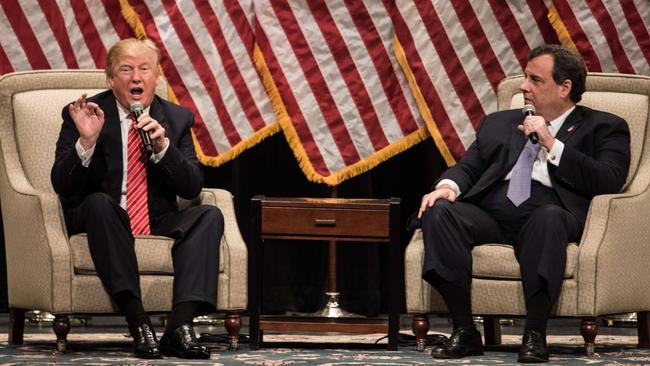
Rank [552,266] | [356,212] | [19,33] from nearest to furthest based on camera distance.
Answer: [552,266] < [356,212] < [19,33]

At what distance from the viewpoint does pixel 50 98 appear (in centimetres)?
472

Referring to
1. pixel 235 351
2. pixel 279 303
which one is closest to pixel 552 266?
pixel 235 351

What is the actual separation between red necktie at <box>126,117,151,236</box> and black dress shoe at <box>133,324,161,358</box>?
470 mm

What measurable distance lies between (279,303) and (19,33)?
1808mm

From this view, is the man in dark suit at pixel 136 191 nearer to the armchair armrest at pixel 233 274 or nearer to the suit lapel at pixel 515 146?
the armchair armrest at pixel 233 274

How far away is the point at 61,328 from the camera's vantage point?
412 centimetres

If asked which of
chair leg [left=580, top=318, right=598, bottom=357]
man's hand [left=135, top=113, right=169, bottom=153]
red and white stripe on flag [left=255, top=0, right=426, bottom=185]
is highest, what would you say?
red and white stripe on flag [left=255, top=0, right=426, bottom=185]

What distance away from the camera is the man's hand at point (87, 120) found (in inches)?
165

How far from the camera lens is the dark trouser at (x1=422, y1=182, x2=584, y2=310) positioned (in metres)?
4.07

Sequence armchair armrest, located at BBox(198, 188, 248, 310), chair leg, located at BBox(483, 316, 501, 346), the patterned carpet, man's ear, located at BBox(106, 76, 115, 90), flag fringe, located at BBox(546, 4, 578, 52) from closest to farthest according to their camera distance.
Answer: the patterned carpet, armchair armrest, located at BBox(198, 188, 248, 310), man's ear, located at BBox(106, 76, 115, 90), chair leg, located at BBox(483, 316, 501, 346), flag fringe, located at BBox(546, 4, 578, 52)

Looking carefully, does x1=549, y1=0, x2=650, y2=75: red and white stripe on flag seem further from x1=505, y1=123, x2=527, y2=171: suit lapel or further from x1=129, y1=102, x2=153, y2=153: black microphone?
x1=129, y1=102, x2=153, y2=153: black microphone

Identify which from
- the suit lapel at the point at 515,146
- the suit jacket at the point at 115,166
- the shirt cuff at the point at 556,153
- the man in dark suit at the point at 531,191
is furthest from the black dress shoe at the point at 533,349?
the suit jacket at the point at 115,166

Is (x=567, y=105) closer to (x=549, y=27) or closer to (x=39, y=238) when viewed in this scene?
(x=549, y=27)

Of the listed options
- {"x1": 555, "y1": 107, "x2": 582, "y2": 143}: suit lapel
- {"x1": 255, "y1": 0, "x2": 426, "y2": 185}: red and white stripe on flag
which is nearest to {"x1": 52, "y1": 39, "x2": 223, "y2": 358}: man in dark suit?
Result: {"x1": 255, "y1": 0, "x2": 426, "y2": 185}: red and white stripe on flag
